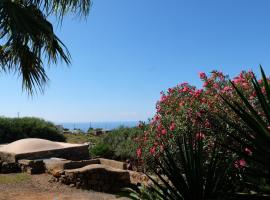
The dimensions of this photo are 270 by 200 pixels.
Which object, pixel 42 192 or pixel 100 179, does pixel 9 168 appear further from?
pixel 100 179

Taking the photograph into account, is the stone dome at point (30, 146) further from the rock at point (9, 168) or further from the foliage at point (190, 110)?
the foliage at point (190, 110)

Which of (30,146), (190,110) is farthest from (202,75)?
(30,146)

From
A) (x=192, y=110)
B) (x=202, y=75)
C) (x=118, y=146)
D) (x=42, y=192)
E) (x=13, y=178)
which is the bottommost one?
(x=42, y=192)

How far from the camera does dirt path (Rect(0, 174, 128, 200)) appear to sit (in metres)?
10.2

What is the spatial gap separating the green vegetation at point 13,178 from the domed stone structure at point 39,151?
1701mm

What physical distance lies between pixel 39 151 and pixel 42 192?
5565 mm

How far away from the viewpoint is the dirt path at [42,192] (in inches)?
400

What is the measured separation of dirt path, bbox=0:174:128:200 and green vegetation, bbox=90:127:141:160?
16.5ft

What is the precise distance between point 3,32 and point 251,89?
5056 millimetres

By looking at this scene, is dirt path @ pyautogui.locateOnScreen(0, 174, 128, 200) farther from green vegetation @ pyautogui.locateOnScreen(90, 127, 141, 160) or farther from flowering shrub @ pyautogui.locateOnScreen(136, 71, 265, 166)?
green vegetation @ pyautogui.locateOnScreen(90, 127, 141, 160)

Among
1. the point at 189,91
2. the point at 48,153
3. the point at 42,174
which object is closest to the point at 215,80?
the point at 189,91

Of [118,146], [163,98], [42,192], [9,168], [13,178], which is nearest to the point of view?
[163,98]

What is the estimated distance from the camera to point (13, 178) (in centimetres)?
1297

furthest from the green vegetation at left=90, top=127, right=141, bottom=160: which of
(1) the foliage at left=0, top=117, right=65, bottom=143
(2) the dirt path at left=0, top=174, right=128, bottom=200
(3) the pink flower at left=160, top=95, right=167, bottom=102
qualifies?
(3) the pink flower at left=160, top=95, right=167, bottom=102
